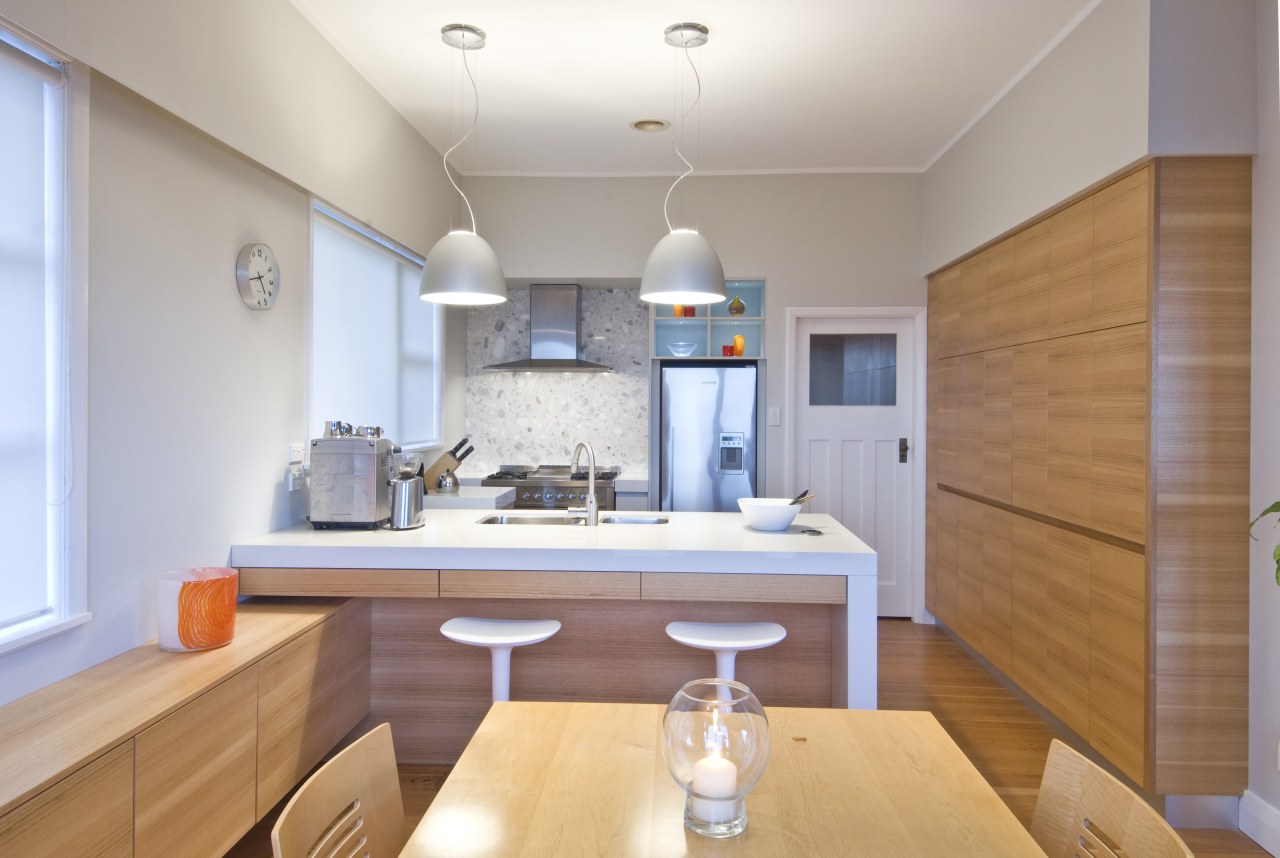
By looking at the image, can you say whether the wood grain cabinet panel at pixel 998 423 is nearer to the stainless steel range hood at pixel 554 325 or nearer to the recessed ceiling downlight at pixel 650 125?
the recessed ceiling downlight at pixel 650 125

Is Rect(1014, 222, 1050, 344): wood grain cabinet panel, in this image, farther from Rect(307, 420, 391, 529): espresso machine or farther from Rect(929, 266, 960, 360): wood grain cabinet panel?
Rect(307, 420, 391, 529): espresso machine

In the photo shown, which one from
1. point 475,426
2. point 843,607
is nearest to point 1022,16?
point 843,607

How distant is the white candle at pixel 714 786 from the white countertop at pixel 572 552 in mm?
1562

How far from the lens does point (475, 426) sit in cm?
567

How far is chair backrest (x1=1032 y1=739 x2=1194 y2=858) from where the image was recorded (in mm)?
1108

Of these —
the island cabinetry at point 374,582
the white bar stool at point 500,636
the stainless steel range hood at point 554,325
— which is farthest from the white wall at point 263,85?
the white bar stool at point 500,636

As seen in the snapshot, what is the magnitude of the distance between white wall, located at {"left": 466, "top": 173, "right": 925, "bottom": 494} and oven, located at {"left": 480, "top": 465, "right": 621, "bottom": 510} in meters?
1.00

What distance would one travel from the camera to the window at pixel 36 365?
1.94m

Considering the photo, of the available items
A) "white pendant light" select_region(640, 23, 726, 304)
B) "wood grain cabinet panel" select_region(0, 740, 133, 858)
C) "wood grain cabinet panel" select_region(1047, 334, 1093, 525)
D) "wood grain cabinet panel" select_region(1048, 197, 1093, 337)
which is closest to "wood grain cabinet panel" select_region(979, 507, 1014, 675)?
"wood grain cabinet panel" select_region(1047, 334, 1093, 525)

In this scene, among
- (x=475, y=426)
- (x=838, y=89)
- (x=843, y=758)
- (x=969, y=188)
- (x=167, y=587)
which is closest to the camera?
(x=843, y=758)

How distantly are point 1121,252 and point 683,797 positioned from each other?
2.59m

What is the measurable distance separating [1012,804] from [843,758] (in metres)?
1.80

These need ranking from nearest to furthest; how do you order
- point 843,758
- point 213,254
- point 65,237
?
point 843,758 → point 65,237 → point 213,254

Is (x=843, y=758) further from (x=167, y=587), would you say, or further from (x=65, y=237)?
(x=65, y=237)
